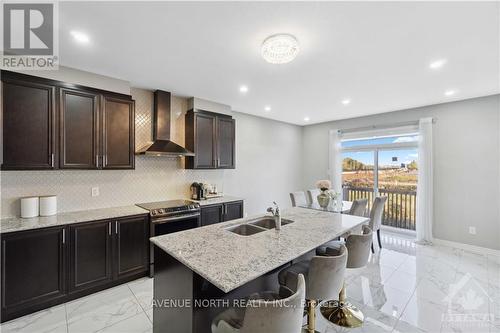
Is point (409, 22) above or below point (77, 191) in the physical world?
above

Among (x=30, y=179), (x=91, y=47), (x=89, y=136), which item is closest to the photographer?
(x=91, y=47)

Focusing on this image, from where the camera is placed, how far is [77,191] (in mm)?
2934

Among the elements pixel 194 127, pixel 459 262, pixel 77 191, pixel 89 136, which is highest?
pixel 194 127

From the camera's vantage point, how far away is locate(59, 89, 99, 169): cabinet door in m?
2.64

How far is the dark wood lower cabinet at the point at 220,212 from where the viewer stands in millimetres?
3617

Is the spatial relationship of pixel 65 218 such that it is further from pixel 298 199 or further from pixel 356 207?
pixel 356 207

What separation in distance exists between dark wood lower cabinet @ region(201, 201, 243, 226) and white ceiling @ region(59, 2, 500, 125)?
1989 millimetres

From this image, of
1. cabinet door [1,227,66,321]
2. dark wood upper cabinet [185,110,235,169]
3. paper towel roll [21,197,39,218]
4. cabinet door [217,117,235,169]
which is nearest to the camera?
cabinet door [1,227,66,321]

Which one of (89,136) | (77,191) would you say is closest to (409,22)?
(89,136)

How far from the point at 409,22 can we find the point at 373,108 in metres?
3.04

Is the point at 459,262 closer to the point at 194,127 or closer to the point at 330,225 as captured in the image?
the point at 330,225

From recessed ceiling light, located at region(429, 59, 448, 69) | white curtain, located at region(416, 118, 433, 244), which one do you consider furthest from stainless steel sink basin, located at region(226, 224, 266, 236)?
white curtain, located at region(416, 118, 433, 244)

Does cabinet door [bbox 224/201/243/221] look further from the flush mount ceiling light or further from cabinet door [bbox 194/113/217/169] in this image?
the flush mount ceiling light

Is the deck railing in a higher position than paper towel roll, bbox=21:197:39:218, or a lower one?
lower
